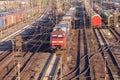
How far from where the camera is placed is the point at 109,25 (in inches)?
2031

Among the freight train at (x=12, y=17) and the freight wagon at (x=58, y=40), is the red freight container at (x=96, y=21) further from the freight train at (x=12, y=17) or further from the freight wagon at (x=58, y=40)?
the freight wagon at (x=58, y=40)

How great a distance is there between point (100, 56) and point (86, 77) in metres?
7.46

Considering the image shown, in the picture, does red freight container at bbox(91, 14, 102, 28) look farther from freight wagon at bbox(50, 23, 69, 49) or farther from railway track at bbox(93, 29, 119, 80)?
freight wagon at bbox(50, 23, 69, 49)

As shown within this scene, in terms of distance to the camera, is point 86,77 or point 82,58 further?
point 82,58

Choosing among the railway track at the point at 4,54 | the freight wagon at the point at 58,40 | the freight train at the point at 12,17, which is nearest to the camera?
the railway track at the point at 4,54

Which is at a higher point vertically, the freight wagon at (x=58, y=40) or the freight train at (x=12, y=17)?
the freight wagon at (x=58, y=40)

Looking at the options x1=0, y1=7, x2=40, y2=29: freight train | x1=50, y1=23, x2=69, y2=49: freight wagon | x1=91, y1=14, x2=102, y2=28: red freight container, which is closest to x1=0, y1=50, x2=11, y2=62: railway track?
x1=50, y1=23, x2=69, y2=49: freight wagon

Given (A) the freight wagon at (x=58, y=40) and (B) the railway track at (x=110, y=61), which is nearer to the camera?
(B) the railway track at (x=110, y=61)

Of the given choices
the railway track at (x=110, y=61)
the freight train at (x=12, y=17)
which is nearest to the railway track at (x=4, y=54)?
the railway track at (x=110, y=61)

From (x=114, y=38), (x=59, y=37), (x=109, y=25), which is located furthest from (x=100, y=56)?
(x=109, y=25)

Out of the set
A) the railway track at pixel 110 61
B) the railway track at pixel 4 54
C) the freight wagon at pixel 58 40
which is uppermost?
the freight wagon at pixel 58 40

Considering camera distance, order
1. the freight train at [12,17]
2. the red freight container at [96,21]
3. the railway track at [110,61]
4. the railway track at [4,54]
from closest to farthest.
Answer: the railway track at [110,61], the railway track at [4,54], the freight train at [12,17], the red freight container at [96,21]

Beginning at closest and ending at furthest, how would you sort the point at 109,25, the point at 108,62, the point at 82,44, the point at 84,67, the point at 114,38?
1. the point at 84,67
2. the point at 108,62
3. the point at 82,44
4. the point at 114,38
5. the point at 109,25

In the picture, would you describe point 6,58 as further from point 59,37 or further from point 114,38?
point 114,38
